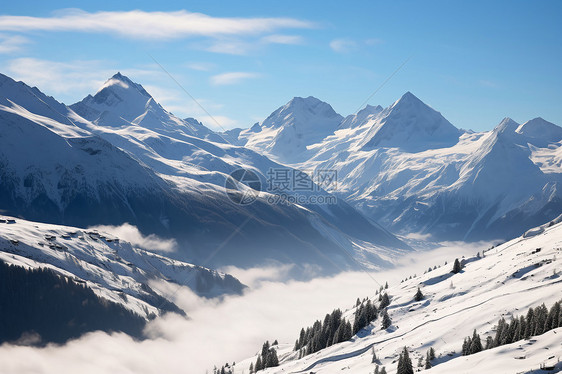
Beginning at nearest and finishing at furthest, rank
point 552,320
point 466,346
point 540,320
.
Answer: point 552,320, point 540,320, point 466,346

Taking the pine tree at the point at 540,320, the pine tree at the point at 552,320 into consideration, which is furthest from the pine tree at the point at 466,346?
the pine tree at the point at 552,320

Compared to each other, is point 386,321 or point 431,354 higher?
point 386,321

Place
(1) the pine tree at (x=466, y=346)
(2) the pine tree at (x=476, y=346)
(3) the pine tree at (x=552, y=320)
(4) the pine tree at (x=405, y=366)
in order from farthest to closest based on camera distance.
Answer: (1) the pine tree at (x=466, y=346) → (2) the pine tree at (x=476, y=346) → (4) the pine tree at (x=405, y=366) → (3) the pine tree at (x=552, y=320)

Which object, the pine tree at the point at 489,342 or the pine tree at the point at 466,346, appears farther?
the pine tree at the point at 466,346

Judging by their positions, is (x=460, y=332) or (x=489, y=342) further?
(x=460, y=332)

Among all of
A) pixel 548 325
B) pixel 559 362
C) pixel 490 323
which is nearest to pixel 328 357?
pixel 490 323

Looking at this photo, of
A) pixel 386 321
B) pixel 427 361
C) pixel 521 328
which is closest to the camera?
pixel 521 328

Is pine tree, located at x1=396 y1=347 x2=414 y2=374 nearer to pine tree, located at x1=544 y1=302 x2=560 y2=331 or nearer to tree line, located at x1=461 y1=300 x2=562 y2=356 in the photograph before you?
tree line, located at x1=461 y1=300 x2=562 y2=356

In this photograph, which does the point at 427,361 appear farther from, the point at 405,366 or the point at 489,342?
the point at 489,342

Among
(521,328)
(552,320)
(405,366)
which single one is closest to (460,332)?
(521,328)

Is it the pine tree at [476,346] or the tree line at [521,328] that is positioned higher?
the tree line at [521,328]

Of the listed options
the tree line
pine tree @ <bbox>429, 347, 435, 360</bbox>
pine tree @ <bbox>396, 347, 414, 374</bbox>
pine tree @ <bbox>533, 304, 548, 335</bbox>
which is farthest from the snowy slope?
pine tree @ <bbox>533, 304, 548, 335</bbox>

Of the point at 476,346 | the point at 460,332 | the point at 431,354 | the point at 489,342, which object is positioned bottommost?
the point at 431,354

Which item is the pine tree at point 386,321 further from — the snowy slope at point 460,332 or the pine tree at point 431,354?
the pine tree at point 431,354
